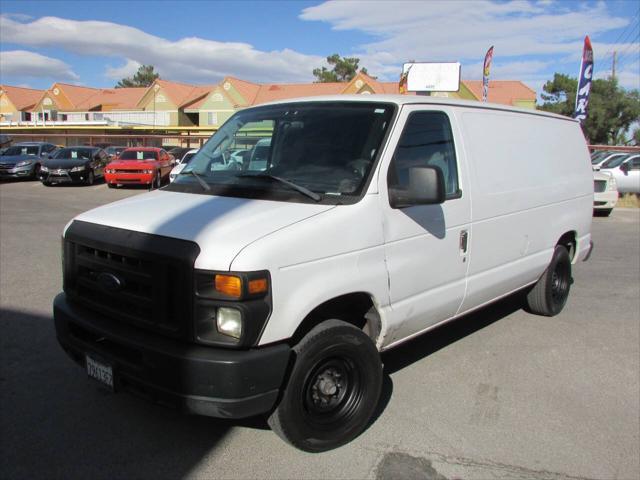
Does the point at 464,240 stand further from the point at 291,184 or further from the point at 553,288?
the point at 553,288

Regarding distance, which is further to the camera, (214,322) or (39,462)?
(39,462)

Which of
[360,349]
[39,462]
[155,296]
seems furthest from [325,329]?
[39,462]

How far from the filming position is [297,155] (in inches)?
147

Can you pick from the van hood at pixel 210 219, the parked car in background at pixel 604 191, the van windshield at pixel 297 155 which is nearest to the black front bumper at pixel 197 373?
the van hood at pixel 210 219

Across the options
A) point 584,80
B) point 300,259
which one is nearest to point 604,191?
point 584,80

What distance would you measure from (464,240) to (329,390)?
1586 millimetres

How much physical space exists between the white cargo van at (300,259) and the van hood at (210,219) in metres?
0.01

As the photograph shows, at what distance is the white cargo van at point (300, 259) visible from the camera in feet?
9.11

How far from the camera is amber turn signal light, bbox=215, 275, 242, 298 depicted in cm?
269

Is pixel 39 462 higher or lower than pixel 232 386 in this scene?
lower

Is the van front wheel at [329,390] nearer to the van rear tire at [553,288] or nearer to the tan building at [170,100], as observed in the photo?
the van rear tire at [553,288]

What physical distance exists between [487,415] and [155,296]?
246cm

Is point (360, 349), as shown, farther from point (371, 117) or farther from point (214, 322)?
point (371, 117)

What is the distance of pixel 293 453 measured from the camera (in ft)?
10.9
